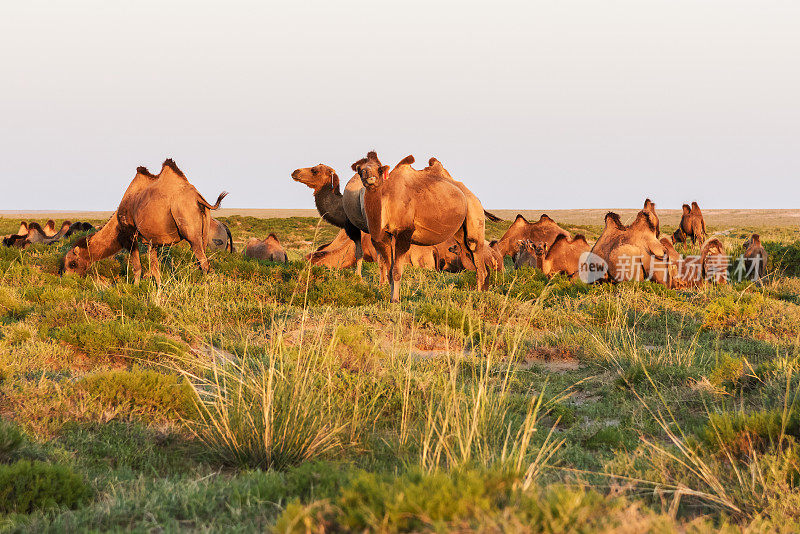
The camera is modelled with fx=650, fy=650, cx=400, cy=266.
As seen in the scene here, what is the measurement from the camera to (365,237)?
14875mm

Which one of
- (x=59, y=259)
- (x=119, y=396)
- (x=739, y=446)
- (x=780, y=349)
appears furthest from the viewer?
(x=59, y=259)

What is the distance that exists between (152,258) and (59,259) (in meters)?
2.88

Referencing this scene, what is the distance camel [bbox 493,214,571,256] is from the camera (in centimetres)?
1703

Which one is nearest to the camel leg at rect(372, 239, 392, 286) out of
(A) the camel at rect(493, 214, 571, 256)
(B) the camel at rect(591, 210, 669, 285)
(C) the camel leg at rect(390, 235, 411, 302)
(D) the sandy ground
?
(C) the camel leg at rect(390, 235, 411, 302)

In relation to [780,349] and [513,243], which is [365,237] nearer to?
[513,243]

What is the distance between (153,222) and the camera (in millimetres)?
11555

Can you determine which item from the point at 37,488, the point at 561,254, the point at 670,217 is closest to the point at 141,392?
the point at 37,488

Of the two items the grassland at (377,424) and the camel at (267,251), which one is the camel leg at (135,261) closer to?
the grassland at (377,424)

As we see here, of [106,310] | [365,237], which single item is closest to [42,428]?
[106,310]

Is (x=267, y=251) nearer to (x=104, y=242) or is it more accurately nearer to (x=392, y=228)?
(x=104, y=242)

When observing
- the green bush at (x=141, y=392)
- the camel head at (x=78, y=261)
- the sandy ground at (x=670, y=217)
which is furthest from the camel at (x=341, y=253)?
the sandy ground at (x=670, y=217)

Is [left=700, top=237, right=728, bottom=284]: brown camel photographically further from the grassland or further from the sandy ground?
the sandy ground

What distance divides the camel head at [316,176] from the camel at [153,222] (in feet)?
5.37

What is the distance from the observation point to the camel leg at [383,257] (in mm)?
10531
